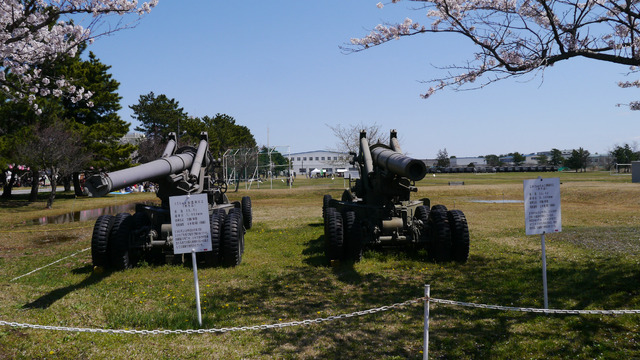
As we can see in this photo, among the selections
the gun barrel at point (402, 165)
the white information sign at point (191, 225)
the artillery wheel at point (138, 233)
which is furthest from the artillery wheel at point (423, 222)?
the artillery wheel at point (138, 233)

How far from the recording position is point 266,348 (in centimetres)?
561

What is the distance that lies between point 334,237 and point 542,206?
426cm

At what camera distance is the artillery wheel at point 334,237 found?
9844 millimetres

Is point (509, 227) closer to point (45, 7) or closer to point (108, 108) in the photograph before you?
point (45, 7)

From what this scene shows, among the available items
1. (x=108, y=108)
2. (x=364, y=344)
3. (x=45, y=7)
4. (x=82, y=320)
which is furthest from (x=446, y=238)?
(x=108, y=108)

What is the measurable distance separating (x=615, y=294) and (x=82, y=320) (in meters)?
7.77

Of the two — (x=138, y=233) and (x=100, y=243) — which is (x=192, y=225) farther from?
(x=138, y=233)

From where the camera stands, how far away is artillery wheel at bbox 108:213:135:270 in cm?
956

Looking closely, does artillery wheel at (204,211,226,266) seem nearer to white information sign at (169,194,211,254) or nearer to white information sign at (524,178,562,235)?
white information sign at (169,194,211,254)

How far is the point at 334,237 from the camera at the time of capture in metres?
9.84

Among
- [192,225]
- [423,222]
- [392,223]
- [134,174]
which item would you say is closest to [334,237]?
[392,223]

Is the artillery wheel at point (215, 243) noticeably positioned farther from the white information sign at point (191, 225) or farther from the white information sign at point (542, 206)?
the white information sign at point (542, 206)

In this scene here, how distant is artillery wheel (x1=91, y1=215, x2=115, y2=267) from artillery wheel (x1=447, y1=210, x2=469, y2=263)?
7.08 meters

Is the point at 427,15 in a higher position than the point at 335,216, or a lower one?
higher
